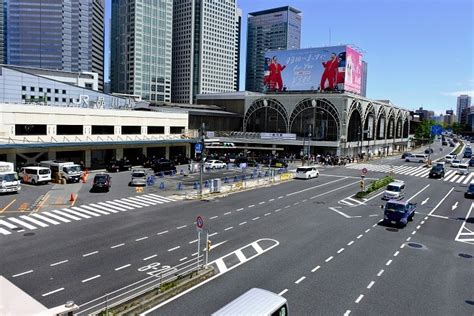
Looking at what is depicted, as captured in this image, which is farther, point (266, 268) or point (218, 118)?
point (218, 118)

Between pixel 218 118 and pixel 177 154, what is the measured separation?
20224 millimetres

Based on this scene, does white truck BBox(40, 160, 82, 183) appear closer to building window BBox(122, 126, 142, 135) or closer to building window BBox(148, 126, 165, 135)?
building window BBox(122, 126, 142, 135)

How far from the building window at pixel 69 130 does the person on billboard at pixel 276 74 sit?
178 feet

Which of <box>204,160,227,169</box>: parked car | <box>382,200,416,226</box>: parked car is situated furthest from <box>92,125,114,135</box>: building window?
<box>382,200,416,226</box>: parked car

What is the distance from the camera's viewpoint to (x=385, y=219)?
Result: 96.2 ft

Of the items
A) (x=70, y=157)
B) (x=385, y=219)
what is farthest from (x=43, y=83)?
(x=385, y=219)

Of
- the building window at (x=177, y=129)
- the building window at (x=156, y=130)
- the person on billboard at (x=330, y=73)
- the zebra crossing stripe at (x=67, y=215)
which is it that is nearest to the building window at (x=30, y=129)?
the building window at (x=156, y=130)

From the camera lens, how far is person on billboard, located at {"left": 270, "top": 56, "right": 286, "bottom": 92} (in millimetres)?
98125

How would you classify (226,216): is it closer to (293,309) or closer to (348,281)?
(348,281)

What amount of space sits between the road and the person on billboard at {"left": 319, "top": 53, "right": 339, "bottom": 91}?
5773 cm

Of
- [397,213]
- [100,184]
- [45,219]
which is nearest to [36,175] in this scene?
[100,184]

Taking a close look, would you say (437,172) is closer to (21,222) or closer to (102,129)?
(102,129)

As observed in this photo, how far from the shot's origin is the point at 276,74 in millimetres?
98688

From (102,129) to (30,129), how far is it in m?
11.0
